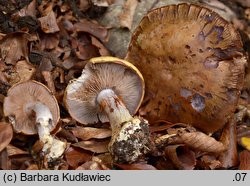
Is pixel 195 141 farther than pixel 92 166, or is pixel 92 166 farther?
pixel 195 141

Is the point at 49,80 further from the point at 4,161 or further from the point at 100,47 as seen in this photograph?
the point at 4,161

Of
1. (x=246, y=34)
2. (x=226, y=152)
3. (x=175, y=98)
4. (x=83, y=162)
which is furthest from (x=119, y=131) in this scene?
(x=246, y=34)

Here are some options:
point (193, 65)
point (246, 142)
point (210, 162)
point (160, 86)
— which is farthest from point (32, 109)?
point (246, 142)

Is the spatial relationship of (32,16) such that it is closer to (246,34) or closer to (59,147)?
(59,147)

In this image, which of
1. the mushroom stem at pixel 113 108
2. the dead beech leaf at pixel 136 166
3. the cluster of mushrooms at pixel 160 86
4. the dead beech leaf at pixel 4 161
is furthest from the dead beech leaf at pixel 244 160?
the dead beech leaf at pixel 4 161

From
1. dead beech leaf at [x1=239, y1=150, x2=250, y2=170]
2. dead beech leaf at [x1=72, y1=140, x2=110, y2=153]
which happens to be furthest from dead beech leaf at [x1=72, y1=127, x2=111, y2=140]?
dead beech leaf at [x1=239, y1=150, x2=250, y2=170]
